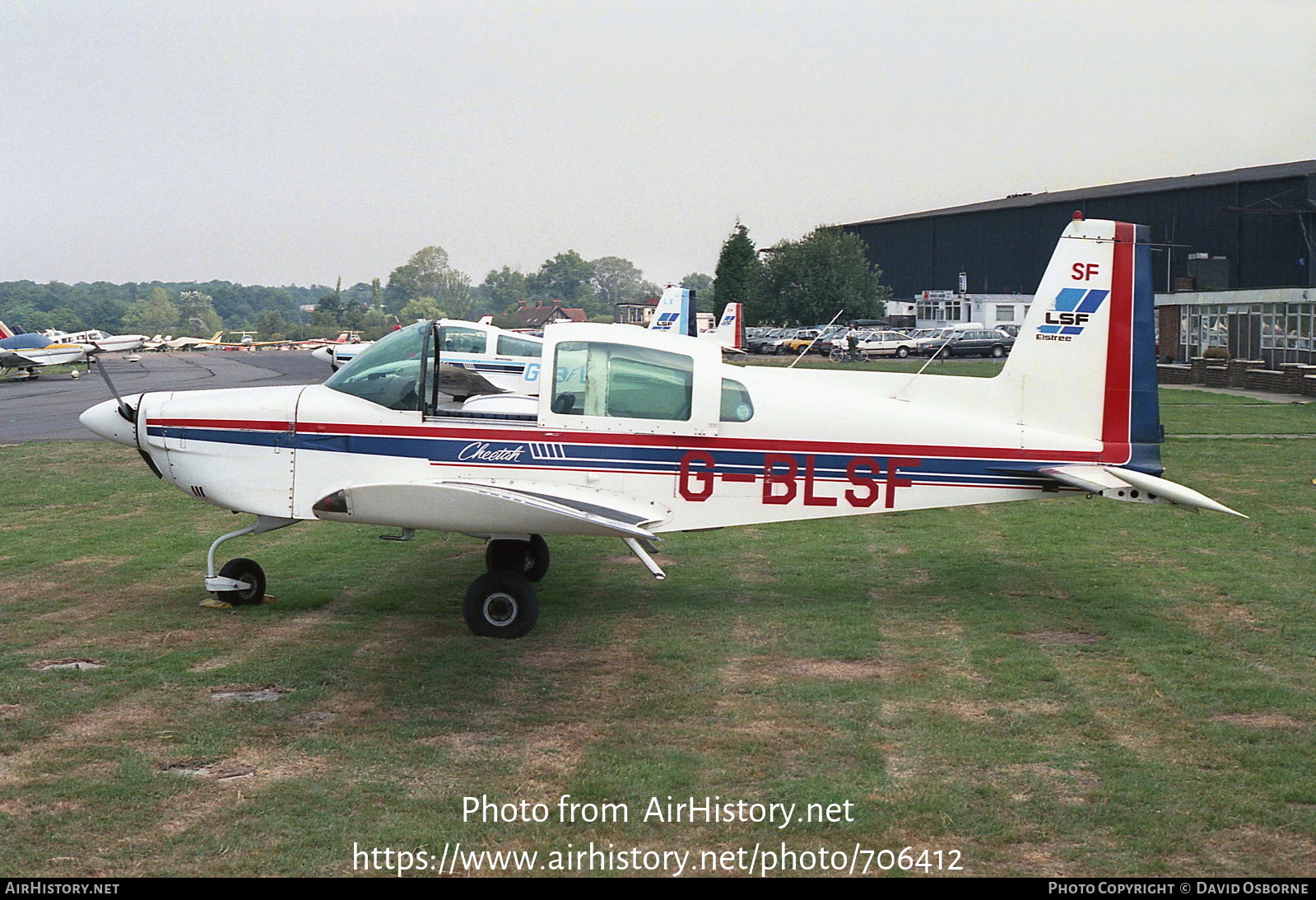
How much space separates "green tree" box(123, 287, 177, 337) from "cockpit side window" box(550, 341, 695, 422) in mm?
142597

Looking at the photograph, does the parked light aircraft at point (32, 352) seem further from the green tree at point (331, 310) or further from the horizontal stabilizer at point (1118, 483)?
the horizontal stabilizer at point (1118, 483)

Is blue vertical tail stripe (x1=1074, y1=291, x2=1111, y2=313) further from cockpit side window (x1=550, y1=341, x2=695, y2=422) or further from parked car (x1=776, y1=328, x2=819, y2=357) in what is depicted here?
parked car (x1=776, y1=328, x2=819, y2=357)

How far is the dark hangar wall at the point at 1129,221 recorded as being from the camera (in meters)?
56.7

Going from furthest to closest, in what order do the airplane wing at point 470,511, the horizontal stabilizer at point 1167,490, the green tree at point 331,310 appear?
the green tree at point 331,310, the horizontal stabilizer at point 1167,490, the airplane wing at point 470,511

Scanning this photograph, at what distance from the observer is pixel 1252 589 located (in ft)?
30.1

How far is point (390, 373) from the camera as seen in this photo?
8.49 metres

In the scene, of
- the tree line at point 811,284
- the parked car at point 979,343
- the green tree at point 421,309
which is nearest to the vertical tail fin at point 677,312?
the green tree at point 421,309

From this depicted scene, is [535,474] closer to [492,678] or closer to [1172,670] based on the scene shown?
[492,678]

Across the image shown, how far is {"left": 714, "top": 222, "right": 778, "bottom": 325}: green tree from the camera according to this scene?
86.7 metres

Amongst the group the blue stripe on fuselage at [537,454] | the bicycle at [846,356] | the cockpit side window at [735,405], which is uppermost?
the bicycle at [846,356]

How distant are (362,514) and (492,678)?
1.57 metres

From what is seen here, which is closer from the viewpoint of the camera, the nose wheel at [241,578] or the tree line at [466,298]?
the nose wheel at [241,578]

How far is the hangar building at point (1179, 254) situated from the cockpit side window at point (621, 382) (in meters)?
25.8
